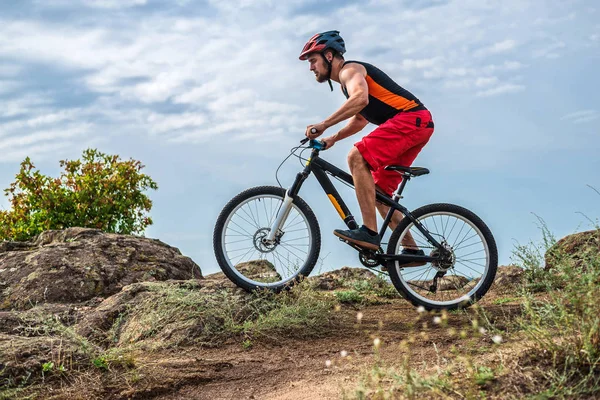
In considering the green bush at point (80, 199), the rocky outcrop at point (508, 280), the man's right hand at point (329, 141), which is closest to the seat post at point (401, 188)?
the man's right hand at point (329, 141)

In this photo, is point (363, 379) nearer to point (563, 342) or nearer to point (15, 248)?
point (563, 342)

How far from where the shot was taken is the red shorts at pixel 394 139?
6.59 m

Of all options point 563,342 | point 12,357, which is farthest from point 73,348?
point 563,342

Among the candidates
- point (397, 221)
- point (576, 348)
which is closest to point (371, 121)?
point (397, 221)

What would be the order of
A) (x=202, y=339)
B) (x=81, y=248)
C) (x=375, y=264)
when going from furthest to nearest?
(x=81, y=248), (x=375, y=264), (x=202, y=339)

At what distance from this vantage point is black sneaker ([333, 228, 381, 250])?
6609 mm

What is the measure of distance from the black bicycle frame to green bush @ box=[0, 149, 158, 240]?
189 inches

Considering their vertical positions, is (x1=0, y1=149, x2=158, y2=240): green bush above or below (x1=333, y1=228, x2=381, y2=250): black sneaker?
above

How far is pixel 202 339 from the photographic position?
251 inches

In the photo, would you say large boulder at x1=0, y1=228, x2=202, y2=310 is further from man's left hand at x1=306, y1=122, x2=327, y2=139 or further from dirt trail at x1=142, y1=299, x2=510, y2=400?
man's left hand at x1=306, y1=122, x2=327, y2=139

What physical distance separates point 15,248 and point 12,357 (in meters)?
4.13

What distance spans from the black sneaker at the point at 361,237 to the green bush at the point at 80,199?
17.1 ft

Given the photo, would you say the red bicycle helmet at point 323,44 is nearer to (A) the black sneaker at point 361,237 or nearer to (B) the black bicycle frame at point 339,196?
(B) the black bicycle frame at point 339,196

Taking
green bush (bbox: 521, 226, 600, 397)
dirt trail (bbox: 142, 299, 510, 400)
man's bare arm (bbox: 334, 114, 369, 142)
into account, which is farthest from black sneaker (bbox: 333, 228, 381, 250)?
green bush (bbox: 521, 226, 600, 397)
